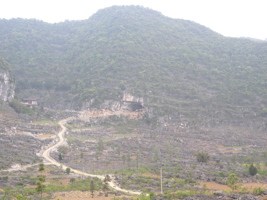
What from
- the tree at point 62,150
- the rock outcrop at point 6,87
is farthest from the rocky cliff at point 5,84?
the tree at point 62,150

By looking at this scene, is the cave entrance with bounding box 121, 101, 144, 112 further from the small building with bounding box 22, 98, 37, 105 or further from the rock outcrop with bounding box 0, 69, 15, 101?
the rock outcrop with bounding box 0, 69, 15, 101

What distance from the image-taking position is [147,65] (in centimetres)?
7088

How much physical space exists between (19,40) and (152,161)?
69617mm

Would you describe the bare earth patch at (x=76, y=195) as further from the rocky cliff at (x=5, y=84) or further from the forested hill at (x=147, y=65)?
the rocky cliff at (x=5, y=84)

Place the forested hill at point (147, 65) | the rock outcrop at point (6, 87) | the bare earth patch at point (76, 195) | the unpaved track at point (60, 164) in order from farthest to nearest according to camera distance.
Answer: the forested hill at point (147, 65) < the rock outcrop at point (6, 87) < the unpaved track at point (60, 164) < the bare earth patch at point (76, 195)

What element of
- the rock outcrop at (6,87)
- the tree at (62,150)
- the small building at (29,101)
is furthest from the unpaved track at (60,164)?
the small building at (29,101)

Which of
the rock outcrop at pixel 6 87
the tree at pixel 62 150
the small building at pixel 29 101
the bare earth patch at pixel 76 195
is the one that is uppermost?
the rock outcrop at pixel 6 87

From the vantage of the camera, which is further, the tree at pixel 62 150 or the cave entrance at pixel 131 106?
the cave entrance at pixel 131 106

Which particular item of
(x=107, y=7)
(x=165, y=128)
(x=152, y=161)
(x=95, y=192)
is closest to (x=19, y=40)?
(x=107, y=7)

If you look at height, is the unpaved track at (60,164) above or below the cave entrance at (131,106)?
below

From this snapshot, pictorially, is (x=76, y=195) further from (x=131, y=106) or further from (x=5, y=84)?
(x=5, y=84)

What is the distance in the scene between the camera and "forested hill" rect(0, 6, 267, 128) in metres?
59.4

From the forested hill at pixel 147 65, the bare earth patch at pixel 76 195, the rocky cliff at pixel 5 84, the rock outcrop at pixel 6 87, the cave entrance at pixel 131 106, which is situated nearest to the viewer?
the bare earth patch at pixel 76 195

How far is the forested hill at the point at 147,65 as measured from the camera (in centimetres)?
5944
